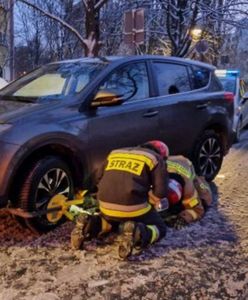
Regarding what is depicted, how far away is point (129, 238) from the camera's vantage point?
382 cm

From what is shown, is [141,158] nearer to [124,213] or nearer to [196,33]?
[124,213]

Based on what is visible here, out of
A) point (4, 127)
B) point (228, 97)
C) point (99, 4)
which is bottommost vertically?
point (4, 127)

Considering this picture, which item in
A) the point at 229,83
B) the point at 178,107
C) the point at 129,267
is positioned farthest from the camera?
the point at 229,83

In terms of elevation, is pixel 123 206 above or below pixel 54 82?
below

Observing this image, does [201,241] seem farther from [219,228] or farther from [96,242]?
[96,242]

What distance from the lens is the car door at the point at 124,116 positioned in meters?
4.71

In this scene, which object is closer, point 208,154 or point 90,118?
point 90,118

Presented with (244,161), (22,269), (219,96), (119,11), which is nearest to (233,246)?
(22,269)

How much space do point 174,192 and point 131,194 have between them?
845 millimetres

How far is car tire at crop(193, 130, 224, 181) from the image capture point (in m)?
6.18

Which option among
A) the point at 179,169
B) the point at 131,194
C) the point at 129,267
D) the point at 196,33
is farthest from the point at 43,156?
the point at 196,33

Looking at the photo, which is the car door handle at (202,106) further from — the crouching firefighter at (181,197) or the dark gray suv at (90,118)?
the crouching firefighter at (181,197)

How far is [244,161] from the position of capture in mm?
8125

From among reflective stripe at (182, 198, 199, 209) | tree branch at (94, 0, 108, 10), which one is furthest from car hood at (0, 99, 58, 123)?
tree branch at (94, 0, 108, 10)
